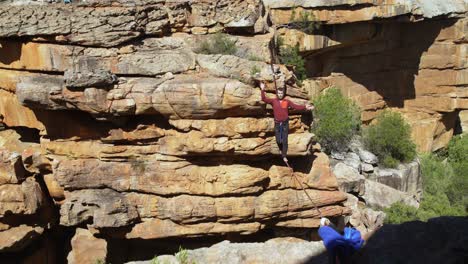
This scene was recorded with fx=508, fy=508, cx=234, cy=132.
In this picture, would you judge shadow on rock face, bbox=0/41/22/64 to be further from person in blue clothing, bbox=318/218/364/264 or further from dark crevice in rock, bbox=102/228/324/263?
person in blue clothing, bbox=318/218/364/264

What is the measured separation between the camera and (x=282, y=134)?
12.3 m

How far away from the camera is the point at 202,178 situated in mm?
12828

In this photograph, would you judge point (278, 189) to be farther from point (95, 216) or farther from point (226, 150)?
point (95, 216)

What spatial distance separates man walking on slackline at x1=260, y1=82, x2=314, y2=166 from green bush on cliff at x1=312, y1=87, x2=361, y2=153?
9.18 metres

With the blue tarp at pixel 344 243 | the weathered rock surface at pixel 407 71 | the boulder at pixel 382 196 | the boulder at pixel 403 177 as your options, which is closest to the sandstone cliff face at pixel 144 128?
the blue tarp at pixel 344 243

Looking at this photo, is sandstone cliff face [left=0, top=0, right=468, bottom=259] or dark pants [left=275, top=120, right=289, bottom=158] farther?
sandstone cliff face [left=0, top=0, right=468, bottom=259]

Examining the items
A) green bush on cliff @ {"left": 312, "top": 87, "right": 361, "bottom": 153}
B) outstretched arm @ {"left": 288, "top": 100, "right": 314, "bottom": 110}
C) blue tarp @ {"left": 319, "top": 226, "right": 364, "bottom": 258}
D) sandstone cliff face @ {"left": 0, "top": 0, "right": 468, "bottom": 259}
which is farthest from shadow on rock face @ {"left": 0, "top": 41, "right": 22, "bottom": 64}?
green bush on cliff @ {"left": 312, "top": 87, "right": 361, "bottom": 153}

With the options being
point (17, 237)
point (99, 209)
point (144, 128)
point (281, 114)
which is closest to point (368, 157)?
point (281, 114)

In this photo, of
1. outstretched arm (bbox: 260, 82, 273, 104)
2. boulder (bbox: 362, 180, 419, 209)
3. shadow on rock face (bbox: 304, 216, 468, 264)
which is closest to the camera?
shadow on rock face (bbox: 304, 216, 468, 264)

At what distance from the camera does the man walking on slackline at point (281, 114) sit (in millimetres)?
12156

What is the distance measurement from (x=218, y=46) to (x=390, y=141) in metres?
12.6

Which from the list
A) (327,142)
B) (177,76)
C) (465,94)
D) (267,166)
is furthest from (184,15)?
(465,94)

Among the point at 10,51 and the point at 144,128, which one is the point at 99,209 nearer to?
the point at 144,128

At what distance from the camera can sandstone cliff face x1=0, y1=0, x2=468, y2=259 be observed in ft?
41.0
